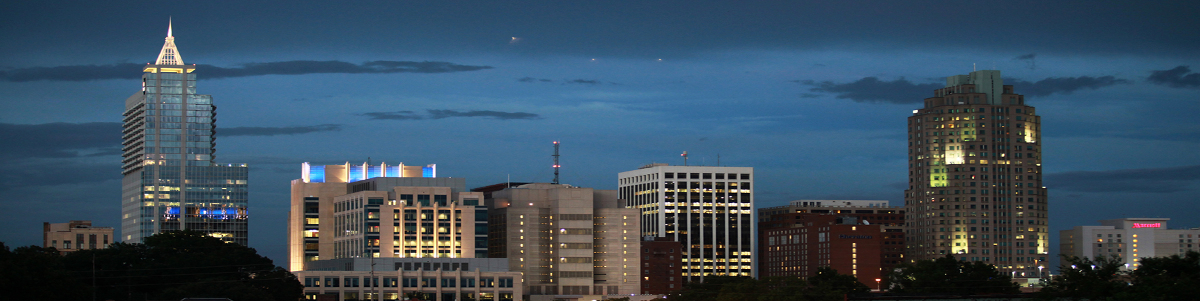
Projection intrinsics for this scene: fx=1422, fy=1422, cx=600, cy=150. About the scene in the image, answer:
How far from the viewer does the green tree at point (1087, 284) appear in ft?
494

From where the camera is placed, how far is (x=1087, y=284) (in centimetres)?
15450

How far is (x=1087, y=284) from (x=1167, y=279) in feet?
56.5

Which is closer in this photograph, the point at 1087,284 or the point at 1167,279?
the point at 1167,279

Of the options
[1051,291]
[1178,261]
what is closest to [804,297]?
[1051,291]

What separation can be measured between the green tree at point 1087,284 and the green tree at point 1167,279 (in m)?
2.27

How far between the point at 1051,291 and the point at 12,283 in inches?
4382

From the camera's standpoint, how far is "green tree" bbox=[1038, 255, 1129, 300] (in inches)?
5930

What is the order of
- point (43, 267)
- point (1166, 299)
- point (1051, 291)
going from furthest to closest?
point (1051, 291) < point (43, 267) < point (1166, 299)

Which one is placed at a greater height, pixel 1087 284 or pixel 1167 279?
pixel 1167 279

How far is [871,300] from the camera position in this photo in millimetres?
187500

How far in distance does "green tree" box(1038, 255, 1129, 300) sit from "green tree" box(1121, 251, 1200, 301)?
2265 mm

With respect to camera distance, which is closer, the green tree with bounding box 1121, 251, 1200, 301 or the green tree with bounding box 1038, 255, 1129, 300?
the green tree with bounding box 1121, 251, 1200, 301

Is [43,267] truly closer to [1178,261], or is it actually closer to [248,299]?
[248,299]

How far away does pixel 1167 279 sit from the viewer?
137500 millimetres
